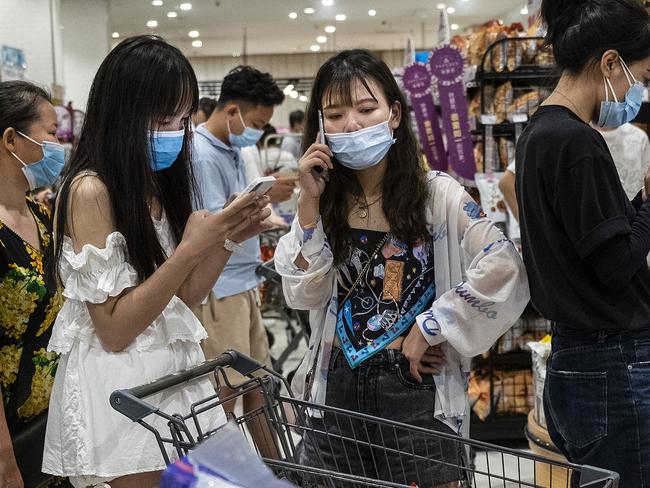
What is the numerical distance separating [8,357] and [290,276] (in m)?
0.86

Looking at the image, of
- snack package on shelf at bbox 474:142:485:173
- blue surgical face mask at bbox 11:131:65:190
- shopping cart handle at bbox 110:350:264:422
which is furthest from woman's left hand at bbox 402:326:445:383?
snack package on shelf at bbox 474:142:485:173

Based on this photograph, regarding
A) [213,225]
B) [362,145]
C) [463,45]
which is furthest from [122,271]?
[463,45]

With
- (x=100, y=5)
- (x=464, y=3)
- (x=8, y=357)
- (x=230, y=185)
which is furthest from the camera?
(x=464, y=3)

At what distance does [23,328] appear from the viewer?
7.33 feet

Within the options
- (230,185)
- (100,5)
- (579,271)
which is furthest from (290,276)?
(100,5)

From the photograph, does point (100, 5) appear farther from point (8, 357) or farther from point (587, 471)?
point (587, 471)

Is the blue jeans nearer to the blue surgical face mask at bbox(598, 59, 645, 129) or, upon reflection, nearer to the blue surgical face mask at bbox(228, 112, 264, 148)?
the blue surgical face mask at bbox(598, 59, 645, 129)

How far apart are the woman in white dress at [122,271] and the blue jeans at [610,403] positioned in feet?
2.60

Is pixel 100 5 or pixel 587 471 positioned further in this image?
pixel 100 5

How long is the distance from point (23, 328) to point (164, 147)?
2.64ft

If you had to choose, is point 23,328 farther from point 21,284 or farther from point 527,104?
point 527,104

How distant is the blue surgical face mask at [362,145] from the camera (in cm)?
195

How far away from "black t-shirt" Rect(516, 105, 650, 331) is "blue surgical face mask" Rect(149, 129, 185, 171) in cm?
79

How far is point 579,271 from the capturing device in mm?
1706
